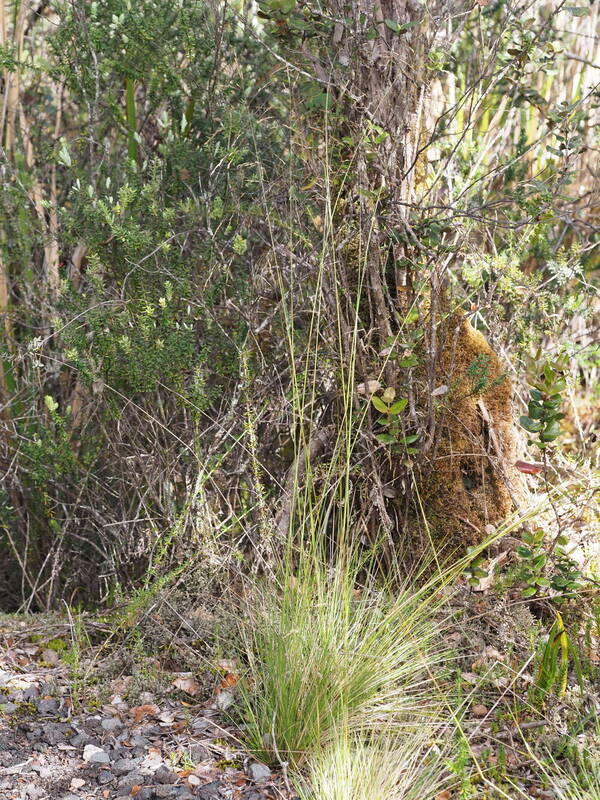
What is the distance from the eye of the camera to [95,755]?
247 centimetres

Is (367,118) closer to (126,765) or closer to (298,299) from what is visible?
(298,299)

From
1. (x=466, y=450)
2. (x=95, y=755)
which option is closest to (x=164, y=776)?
(x=95, y=755)

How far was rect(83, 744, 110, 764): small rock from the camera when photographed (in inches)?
96.3

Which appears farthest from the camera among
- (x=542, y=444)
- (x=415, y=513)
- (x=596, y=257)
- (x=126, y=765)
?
(x=596, y=257)

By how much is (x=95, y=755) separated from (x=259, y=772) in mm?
492

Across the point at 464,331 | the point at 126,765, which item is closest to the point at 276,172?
the point at 464,331

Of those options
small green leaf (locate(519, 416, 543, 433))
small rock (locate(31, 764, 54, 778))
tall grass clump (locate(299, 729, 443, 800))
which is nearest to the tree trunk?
small green leaf (locate(519, 416, 543, 433))

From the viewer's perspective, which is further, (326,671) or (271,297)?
(271,297)

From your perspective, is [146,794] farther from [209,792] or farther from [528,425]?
[528,425]

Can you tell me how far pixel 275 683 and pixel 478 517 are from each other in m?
1.22

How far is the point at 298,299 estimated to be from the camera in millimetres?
3297

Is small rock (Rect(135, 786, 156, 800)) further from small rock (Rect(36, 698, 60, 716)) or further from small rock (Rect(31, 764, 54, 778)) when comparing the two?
small rock (Rect(36, 698, 60, 716))

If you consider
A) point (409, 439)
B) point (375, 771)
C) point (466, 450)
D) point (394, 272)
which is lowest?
point (375, 771)

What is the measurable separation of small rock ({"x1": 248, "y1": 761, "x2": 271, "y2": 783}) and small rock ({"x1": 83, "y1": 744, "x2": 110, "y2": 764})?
0.42 meters
